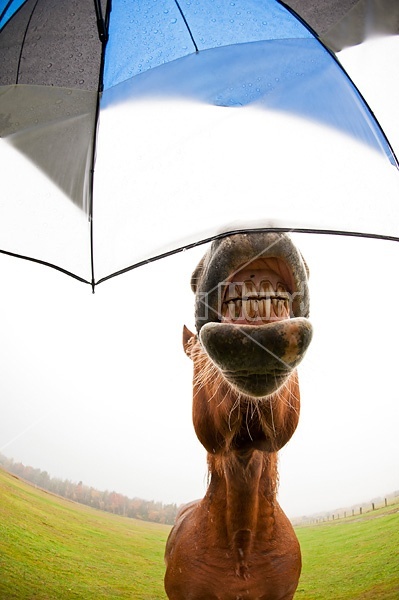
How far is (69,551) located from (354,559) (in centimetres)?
190

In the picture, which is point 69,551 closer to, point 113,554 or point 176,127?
point 113,554

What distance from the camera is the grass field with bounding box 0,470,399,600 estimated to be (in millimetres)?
2828

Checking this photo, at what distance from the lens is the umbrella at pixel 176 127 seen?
103 centimetres

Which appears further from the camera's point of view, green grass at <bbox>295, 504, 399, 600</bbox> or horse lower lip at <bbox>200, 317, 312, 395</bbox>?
green grass at <bbox>295, 504, 399, 600</bbox>

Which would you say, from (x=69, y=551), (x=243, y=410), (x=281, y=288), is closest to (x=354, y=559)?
(x=69, y=551)

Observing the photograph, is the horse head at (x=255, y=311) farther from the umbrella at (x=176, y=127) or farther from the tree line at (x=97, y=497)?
the tree line at (x=97, y=497)

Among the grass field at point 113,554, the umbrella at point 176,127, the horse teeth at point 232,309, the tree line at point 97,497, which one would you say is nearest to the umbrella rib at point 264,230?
the umbrella at point 176,127

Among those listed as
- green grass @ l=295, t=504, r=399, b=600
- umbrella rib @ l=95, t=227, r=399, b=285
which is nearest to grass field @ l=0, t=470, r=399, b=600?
green grass @ l=295, t=504, r=399, b=600

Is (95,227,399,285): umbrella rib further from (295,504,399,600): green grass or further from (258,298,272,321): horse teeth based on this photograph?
(295,504,399,600): green grass

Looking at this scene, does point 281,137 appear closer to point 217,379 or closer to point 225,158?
point 225,158

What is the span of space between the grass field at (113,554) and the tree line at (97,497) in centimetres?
9

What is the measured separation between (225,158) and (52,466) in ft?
9.32

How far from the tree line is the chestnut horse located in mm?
2469

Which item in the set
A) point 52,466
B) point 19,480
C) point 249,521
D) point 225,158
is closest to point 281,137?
point 225,158
